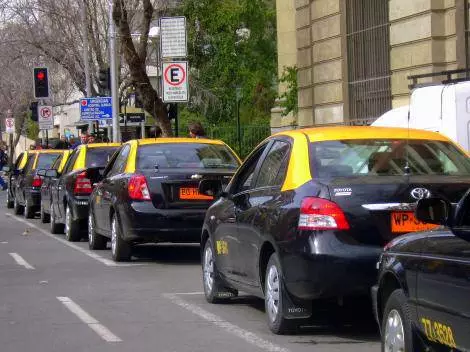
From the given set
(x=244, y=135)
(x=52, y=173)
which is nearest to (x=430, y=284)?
(x=52, y=173)

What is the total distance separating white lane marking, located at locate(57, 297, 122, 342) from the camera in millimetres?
9336

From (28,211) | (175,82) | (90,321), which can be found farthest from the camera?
(28,211)

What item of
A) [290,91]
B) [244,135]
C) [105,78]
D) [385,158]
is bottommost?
[385,158]

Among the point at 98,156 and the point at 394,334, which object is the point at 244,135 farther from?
the point at 394,334

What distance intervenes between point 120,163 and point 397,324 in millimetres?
9308

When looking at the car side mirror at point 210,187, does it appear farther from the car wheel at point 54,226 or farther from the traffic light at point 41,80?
the traffic light at point 41,80

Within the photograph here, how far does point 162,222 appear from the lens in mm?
14508

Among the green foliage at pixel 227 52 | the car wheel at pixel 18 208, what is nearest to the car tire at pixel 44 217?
the car wheel at pixel 18 208

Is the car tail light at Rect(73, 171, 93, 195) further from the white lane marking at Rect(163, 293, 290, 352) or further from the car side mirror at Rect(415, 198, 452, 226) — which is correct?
the car side mirror at Rect(415, 198, 452, 226)

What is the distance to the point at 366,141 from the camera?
9562mm

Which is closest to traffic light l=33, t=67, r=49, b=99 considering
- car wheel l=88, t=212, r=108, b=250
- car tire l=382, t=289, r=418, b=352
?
car wheel l=88, t=212, r=108, b=250

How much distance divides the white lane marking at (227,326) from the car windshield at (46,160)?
51.6 feet

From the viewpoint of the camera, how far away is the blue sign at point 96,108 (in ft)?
110

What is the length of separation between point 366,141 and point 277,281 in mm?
1467
